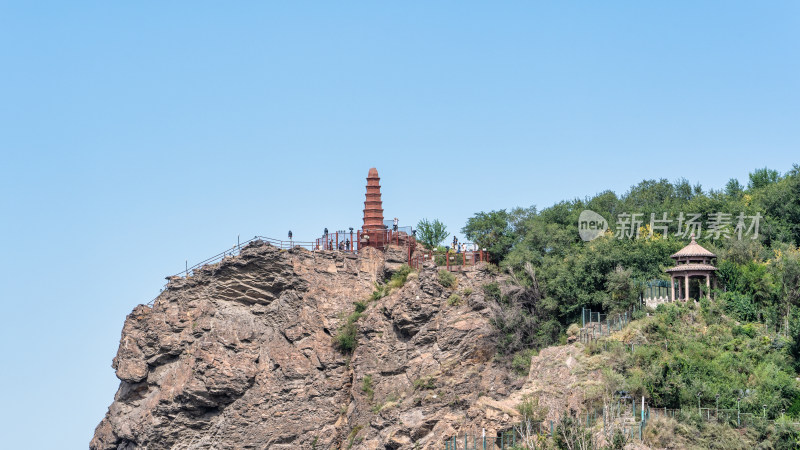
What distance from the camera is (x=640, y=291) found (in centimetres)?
6669

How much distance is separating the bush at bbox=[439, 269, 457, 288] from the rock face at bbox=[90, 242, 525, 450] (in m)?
0.28

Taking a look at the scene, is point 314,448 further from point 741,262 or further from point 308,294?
point 741,262

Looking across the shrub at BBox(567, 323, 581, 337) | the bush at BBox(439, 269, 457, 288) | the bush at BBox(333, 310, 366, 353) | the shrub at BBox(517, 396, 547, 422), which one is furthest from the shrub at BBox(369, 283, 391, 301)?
the shrub at BBox(517, 396, 547, 422)

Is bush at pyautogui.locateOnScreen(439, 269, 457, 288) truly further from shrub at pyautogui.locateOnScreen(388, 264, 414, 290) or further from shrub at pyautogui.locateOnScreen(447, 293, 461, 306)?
shrub at pyautogui.locateOnScreen(388, 264, 414, 290)

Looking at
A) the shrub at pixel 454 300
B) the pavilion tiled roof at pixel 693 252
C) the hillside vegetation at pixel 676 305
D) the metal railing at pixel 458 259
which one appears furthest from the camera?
the metal railing at pixel 458 259

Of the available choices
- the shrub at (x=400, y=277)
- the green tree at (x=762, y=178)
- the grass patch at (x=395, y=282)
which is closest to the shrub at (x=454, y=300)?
the grass patch at (x=395, y=282)

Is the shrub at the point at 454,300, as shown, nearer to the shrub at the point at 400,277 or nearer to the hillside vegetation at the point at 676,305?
the hillside vegetation at the point at 676,305

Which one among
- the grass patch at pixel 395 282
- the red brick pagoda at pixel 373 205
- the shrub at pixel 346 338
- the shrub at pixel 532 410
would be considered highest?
the red brick pagoda at pixel 373 205

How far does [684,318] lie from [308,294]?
59.5 feet

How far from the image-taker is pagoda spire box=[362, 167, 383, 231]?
2955 inches

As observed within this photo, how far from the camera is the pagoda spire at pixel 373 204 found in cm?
7506

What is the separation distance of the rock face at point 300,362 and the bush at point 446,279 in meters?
0.28

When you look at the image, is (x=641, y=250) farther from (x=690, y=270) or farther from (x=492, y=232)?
(x=492, y=232)

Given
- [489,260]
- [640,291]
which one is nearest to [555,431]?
[640,291]
